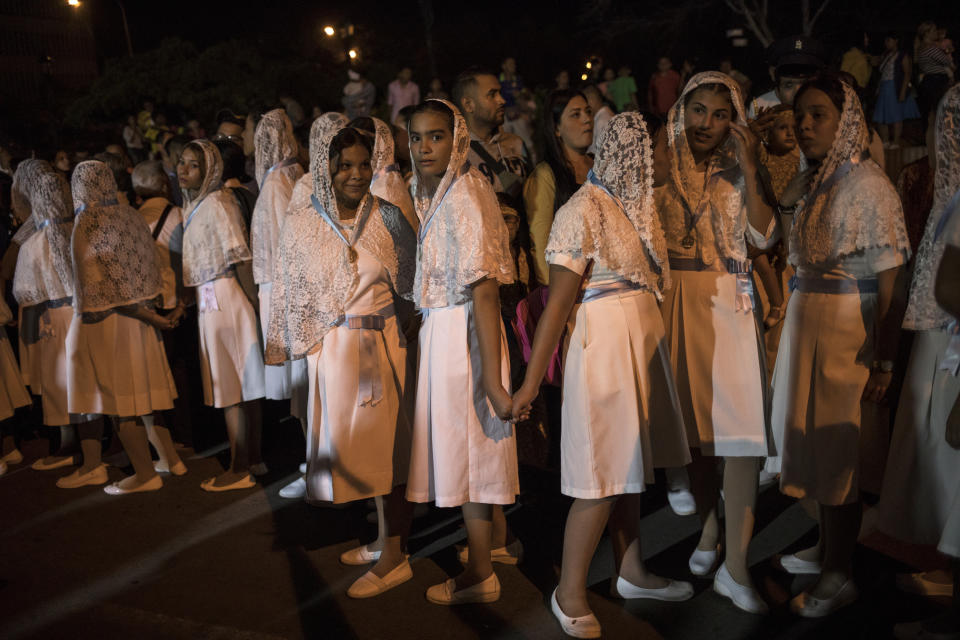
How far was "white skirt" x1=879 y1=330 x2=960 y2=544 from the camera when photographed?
313 centimetres

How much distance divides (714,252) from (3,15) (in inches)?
1186

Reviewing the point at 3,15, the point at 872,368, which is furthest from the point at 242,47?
the point at 872,368

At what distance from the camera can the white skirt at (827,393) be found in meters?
3.41

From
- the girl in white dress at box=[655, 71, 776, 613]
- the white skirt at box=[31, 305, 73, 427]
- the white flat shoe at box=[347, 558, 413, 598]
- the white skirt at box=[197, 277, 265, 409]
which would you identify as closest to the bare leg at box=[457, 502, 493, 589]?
the white flat shoe at box=[347, 558, 413, 598]

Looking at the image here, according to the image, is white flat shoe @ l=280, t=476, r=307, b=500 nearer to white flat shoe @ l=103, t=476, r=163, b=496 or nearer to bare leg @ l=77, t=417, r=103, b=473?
white flat shoe @ l=103, t=476, r=163, b=496

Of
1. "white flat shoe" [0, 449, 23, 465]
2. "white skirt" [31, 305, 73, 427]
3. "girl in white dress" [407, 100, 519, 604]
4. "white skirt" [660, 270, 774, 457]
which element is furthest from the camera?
"white flat shoe" [0, 449, 23, 465]

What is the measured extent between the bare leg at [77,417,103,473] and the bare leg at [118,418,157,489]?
1.39 ft

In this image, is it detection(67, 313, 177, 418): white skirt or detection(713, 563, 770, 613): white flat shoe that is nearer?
detection(713, 563, 770, 613): white flat shoe

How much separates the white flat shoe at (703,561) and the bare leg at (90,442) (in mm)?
4198

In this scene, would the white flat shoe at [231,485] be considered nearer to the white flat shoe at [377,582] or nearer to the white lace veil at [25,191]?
the white flat shoe at [377,582]

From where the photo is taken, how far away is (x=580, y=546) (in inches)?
130

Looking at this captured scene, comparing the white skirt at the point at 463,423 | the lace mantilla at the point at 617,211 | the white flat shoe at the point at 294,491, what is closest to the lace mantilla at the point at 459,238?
the white skirt at the point at 463,423

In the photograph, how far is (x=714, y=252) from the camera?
12.1 feet

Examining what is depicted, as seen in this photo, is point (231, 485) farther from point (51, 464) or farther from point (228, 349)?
point (51, 464)
